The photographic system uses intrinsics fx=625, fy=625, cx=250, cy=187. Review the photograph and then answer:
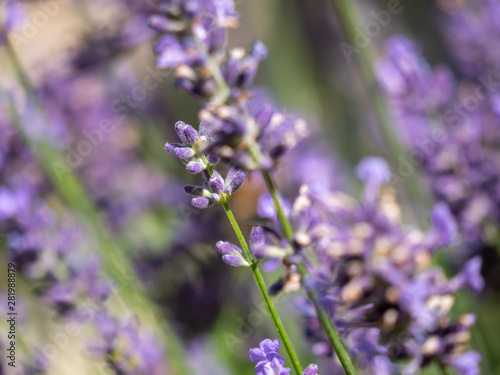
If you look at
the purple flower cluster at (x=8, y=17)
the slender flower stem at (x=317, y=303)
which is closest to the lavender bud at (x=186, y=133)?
the slender flower stem at (x=317, y=303)

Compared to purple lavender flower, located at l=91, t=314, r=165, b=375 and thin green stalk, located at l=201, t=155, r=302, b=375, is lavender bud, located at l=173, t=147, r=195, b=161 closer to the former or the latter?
thin green stalk, located at l=201, t=155, r=302, b=375

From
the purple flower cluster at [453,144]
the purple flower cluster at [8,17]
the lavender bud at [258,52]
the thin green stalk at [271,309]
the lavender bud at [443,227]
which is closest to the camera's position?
the thin green stalk at [271,309]

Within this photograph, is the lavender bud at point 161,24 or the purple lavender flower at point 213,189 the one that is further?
the lavender bud at point 161,24

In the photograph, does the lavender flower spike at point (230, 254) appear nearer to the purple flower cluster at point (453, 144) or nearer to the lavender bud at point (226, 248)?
the lavender bud at point (226, 248)

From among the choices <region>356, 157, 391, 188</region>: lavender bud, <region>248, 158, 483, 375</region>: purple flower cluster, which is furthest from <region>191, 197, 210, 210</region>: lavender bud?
<region>356, 157, 391, 188</region>: lavender bud

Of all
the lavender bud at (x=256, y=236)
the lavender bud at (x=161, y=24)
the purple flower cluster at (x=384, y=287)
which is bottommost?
the purple flower cluster at (x=384, y=287)

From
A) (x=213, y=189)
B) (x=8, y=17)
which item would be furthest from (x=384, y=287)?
(x=8, y=17)

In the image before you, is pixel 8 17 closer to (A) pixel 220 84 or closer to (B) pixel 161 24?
(B) pixel 161 24
